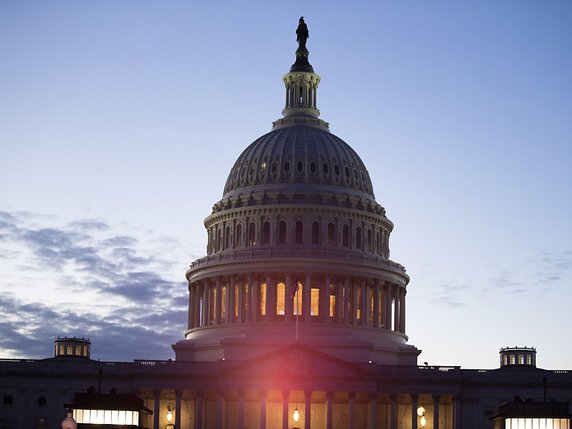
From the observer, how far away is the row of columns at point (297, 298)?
175 m

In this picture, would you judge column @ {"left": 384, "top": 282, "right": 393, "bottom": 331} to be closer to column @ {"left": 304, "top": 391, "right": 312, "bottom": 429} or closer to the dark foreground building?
the dark foreground building

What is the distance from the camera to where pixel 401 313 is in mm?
183625

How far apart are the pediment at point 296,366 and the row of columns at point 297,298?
1603cm

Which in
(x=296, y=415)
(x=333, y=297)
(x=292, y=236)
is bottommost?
(x=296, y=415)

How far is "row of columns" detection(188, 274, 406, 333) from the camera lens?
575ft

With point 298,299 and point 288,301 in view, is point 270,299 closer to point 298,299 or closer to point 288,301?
point 288,301

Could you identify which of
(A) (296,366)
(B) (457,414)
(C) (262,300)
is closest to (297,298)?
(C) (262,300)

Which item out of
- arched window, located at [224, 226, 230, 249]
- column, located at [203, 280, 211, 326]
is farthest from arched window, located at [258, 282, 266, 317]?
arched window, located at [224, 226, 230, 249]

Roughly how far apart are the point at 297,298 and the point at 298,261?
490 cm

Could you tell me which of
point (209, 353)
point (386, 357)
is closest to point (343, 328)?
point (386, 357)

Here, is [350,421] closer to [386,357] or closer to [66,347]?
[386,357]

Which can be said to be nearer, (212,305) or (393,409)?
(393,409)

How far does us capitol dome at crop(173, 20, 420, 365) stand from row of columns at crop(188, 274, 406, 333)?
13 cm

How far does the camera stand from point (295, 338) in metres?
169
